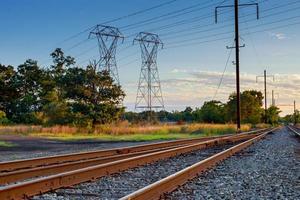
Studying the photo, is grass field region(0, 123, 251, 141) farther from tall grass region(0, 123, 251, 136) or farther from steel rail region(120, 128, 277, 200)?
steel rail region(120, 128, 277, 200)

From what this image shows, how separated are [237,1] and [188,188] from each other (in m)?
41.6

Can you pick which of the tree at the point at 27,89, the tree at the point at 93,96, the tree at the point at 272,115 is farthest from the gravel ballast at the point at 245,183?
the tree at the point at 272,115

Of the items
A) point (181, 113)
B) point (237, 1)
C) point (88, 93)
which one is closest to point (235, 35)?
point (237, 1)

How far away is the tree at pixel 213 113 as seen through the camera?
361 feet

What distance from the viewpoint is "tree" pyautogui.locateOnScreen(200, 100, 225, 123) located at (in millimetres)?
109894

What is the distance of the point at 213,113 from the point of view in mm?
113000

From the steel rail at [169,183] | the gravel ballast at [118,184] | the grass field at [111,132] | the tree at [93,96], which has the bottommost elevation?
the gravel ballast at [118,184]

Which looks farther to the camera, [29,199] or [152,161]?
[152,161]

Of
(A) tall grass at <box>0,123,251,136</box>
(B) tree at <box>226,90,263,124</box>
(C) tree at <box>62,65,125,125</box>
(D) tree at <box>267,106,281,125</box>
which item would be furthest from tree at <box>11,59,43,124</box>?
(D) tree at <box>267,106,281,125</box>

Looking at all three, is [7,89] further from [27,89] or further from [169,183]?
[169,183]

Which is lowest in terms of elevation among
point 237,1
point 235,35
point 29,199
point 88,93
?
point 29,199

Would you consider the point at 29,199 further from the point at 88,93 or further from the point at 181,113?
the point at 181,113

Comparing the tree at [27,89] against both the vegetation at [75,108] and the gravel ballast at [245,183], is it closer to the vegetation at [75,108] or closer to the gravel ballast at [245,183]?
the vegetation at [75,108]

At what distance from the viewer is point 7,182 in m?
9.58
